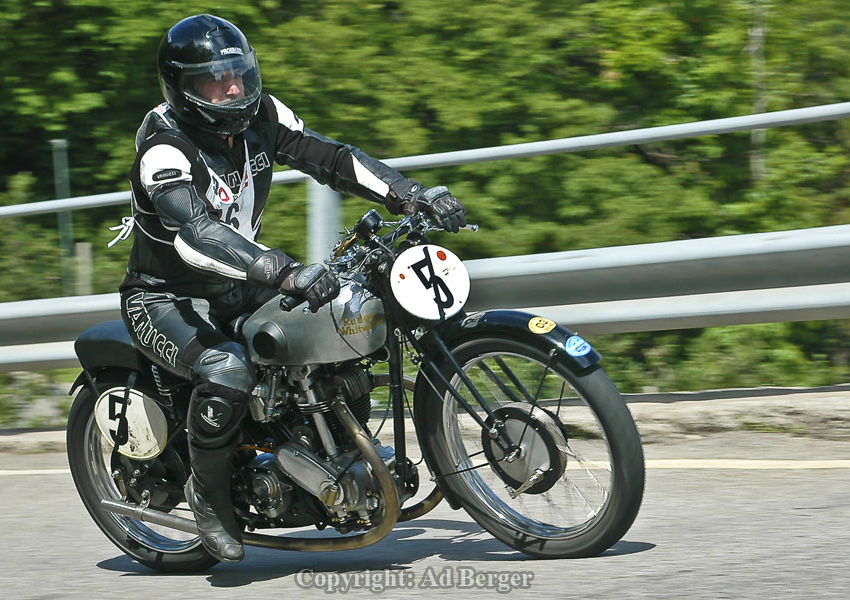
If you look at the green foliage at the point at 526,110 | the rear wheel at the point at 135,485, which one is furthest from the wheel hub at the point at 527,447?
the green foliage at the point at 526,110

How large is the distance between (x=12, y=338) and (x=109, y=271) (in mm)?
856

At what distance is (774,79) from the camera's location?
9625mm

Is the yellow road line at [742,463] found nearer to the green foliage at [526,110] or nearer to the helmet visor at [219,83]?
the green foliage at [526,110]

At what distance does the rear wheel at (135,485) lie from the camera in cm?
492

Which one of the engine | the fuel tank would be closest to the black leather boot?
the engine

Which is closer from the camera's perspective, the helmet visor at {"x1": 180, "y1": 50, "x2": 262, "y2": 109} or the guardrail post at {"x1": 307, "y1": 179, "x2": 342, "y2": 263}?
the helmet visor at {"x1": 180, "y1": 50, "x2": 262, "y2": 109}

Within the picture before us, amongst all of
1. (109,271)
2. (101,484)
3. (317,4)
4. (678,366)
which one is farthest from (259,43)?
(101,484)

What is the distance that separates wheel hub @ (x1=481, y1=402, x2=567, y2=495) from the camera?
4336mm

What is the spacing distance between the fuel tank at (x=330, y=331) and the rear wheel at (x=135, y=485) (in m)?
0.72

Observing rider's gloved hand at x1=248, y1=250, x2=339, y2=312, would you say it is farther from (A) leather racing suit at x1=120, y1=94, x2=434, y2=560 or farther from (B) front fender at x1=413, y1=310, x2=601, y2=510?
(B) front fender at x1=413, y1=310, x2=601, y2=510

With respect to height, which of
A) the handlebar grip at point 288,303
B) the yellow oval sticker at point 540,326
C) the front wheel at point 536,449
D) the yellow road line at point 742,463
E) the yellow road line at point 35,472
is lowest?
the yellow road line at point 35,472

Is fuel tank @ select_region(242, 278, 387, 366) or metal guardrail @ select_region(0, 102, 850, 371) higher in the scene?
fuel tank @ select_region(242, 278, 387, 366)

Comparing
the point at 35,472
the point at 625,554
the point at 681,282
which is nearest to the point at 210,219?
the point at 625,554

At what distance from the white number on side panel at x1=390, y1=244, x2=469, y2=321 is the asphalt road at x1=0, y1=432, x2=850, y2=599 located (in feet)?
2.87
